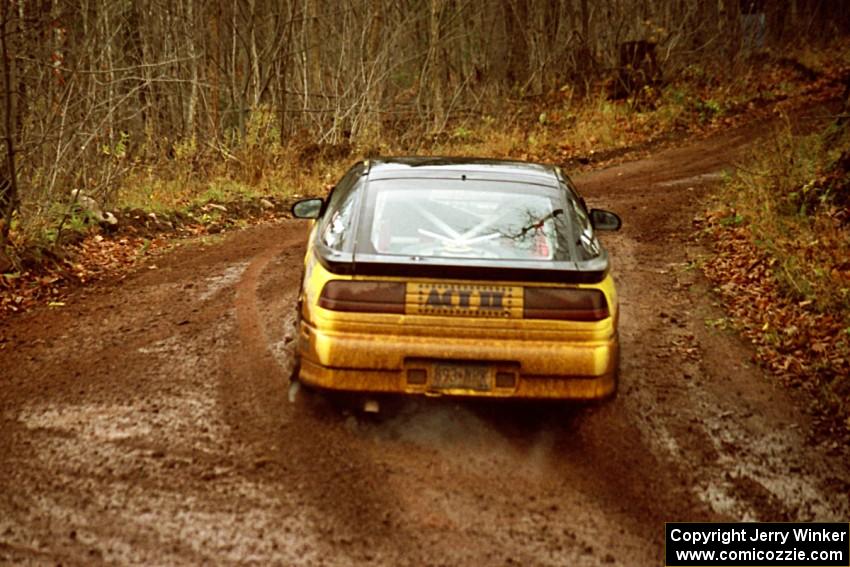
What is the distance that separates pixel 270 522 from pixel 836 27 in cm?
2787

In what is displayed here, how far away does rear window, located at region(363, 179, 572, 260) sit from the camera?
16.0 ft

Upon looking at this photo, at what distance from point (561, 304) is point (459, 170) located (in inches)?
55.4

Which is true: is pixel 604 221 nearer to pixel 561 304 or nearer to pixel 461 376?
pixel 561 304

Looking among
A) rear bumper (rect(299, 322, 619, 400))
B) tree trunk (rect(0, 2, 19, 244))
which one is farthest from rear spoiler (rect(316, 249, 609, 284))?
tree trunk (rect(0, 2, 19, 244))

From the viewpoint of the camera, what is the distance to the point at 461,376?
460 centimetres

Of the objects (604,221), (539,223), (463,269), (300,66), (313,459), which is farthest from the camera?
(300,66)

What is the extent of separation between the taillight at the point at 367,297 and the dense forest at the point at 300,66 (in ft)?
19.0

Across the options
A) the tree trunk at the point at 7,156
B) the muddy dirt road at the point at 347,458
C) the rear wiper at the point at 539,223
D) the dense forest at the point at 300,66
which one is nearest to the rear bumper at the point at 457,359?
the muddy dirt road at the point at 347,458

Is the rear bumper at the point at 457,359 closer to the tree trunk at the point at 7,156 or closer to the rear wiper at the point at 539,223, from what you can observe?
the rear wiper at the point at 539,223

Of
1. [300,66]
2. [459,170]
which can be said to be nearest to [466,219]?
[459,170]

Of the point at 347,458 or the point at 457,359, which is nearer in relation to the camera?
the point at 457,359

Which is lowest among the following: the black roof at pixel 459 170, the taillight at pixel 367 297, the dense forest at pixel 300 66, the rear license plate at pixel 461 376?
the dense forest at pixel 300 66

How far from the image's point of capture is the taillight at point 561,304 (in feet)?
15.1

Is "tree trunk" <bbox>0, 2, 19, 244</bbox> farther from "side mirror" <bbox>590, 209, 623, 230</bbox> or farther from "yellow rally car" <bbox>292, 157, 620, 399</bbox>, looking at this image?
"side mirror" <bbox>590, 209, 623, 230</bbox>
